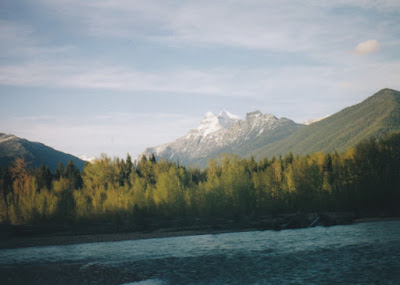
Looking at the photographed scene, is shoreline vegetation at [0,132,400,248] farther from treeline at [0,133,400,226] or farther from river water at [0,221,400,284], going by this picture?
river water at [0,221,400,284]

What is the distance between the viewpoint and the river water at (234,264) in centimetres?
2869

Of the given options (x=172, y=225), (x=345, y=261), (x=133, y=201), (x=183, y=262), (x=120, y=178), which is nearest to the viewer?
(x=345, y=261)

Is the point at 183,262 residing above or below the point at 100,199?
below

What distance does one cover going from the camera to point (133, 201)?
307 feet

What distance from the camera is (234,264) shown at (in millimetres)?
35156

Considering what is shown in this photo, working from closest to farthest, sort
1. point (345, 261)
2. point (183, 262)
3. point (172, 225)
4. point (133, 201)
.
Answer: point (345, 261)
point (183, 262)
point (172, 225)
point (133, 201)

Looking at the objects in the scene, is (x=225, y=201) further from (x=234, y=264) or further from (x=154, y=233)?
(x=234, y=264)

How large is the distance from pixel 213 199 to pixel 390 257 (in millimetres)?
63191

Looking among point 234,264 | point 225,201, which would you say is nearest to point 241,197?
point 225,201

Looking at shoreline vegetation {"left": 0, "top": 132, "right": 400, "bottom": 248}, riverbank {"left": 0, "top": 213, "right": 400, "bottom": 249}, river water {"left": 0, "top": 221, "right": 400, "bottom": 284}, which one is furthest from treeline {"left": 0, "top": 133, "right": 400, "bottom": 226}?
river water {"left": 0, "top": 221, "right": 400, "bottom": 284}

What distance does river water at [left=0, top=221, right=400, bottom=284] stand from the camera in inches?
1129

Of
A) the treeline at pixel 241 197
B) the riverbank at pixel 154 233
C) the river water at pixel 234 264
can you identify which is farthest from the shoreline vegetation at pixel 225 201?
the river water at pixel 234 264

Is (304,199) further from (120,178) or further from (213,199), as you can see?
(120,178)

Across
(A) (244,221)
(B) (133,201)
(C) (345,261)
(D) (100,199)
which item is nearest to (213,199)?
(A) (244,221)
